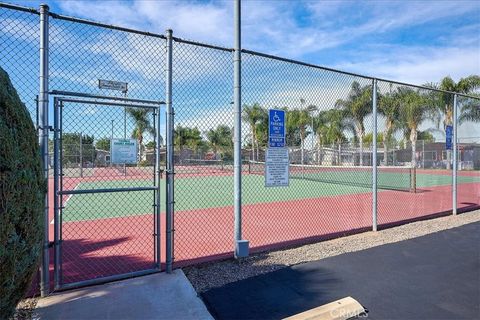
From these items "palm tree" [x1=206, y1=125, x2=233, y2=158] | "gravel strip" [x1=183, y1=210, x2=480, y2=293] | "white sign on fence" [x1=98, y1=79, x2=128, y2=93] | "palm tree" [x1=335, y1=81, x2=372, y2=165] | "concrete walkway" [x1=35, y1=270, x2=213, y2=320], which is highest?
"palm tree" [x1=335, y1=81, x2=372, y2=165]

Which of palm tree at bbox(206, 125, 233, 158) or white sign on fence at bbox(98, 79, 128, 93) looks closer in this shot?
white sign on fence at bbox(98, 79, 128, 93)

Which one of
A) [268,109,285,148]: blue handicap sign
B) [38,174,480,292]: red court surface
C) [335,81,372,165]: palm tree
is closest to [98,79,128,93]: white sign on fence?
[268,109,285,148]: blue handicap sign

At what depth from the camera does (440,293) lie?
4.42 m

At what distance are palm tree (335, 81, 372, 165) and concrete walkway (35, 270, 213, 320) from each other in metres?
5.10

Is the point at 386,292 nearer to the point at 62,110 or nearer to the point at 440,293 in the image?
the point at 440,293

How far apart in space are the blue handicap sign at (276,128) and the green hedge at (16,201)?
12.3ft

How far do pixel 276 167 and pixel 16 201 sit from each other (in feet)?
13.6

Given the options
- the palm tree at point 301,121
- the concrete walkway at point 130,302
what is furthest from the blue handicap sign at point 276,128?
the concrete walkway at point 130,302

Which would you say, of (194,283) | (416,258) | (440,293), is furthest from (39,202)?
(416,258)

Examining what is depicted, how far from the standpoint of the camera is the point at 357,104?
8.80m

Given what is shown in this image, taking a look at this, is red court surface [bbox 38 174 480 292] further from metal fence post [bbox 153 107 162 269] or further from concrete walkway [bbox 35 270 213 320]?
concrete walkway [bbox 35 270 213 320]

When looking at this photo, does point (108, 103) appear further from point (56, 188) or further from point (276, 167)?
point (276, 167)

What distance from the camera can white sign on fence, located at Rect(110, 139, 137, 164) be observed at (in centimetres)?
468

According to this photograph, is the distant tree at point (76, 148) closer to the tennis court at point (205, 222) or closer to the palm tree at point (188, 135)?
the tennis court at point (205, 222)
